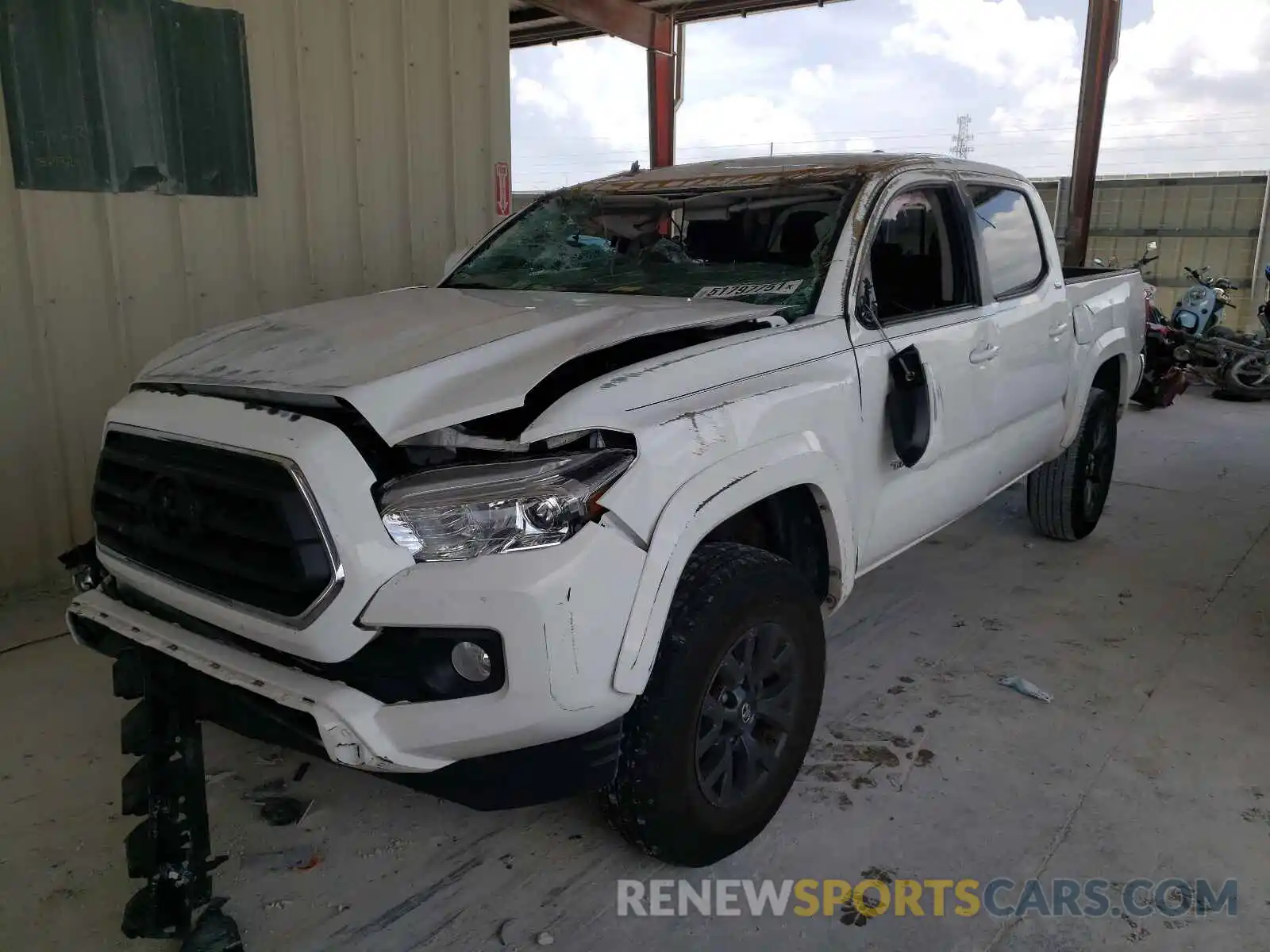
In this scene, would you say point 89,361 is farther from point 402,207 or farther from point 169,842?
point 169,842

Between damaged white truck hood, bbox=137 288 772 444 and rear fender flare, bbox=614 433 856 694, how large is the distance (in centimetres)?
39

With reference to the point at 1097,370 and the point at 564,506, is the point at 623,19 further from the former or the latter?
the point at 564,506

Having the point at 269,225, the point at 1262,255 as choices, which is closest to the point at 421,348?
the point at 269,225

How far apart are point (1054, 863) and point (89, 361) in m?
4.11

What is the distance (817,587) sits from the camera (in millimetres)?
2691

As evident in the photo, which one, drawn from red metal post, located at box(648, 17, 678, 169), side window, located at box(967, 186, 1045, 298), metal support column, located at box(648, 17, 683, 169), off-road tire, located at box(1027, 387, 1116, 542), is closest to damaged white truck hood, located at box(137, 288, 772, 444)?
side window, located at box(967, 186, 1045, 298)

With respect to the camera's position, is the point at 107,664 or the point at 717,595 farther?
the point at 107,664

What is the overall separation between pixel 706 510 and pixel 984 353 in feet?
5.59

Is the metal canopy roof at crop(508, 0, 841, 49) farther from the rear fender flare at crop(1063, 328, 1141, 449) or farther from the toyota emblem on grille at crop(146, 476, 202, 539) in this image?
the toyota emblem on grille at crop(146, 476, 202, 539)

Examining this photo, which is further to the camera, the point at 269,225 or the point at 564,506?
the point at 269,225

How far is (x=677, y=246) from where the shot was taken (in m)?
3.31

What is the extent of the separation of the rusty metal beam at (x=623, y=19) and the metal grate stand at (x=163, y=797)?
8.25 m

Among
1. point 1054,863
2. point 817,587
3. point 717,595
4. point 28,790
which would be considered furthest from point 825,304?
point 28,790

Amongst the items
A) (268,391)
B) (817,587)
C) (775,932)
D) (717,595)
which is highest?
(268,391)
